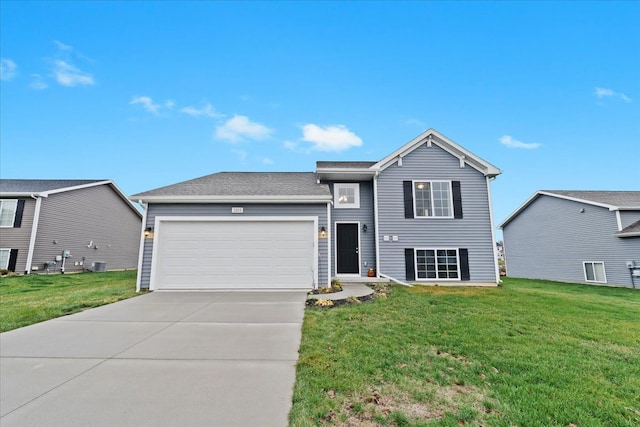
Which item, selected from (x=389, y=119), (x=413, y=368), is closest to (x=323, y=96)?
(x=389, y=119)

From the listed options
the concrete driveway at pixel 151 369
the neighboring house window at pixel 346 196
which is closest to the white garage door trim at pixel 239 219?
the neighboring house window at pixel 346 196

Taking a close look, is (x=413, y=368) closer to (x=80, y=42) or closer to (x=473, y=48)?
(x=473, y=48)

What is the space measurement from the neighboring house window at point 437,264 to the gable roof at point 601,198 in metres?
8.51

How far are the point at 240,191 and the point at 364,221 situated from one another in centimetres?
491

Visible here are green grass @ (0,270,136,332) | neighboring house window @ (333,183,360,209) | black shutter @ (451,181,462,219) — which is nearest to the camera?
green grass @ (0,270,136,332)

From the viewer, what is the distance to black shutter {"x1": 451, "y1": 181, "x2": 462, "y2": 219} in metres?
10.5

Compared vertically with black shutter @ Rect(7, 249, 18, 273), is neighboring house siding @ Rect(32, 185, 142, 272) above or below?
above

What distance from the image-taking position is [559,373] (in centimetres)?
291

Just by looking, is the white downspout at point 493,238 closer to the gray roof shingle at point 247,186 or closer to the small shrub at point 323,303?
the gray roof shingle at point 247,186

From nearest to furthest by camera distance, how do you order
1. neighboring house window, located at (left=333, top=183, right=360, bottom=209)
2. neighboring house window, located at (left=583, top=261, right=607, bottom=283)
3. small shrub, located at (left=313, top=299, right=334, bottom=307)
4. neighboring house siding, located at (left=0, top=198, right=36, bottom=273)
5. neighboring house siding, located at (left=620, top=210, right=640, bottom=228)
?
small shrub, located at (left=313, top=299, right=334, bottom=307), neighboring house window, located at (left=333, top=183, right=360, bottom=209), neighboring house siding, located at (left=620, top=210, right=640, bottom=228), neighboring house window, located at (left=583, top=261, right=607, bottom=283), neighboring house siding, located at (left=0, top=198, right=36, bottom=273)

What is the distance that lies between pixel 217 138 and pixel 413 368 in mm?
24964

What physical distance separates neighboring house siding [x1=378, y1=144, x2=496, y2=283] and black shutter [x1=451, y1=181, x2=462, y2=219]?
0.15 metres

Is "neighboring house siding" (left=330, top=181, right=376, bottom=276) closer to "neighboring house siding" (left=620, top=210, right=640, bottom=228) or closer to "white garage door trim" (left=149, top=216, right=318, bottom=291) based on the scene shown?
"white garage door trim" (left=149, top=216, right=318, bottom=291)

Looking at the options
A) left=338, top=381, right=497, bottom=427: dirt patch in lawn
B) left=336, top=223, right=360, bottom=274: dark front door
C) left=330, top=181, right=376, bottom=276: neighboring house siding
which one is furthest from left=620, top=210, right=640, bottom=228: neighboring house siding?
left=338, top=381, right=497, bottom=427: dirt patch in lawn
